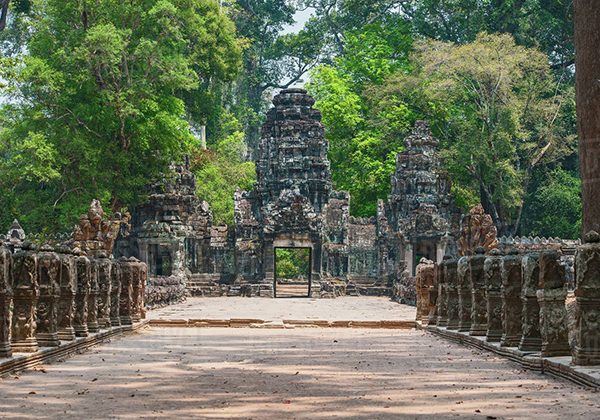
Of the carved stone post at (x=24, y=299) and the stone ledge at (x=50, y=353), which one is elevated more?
the carved stone post at (x=24, y=299)

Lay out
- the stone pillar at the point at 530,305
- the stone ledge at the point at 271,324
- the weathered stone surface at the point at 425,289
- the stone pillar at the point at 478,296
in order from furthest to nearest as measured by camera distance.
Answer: the stone ledge at the point at 271,324, the weathered stone surface at the point at 425,289, the stone pillar at the point at 478,296, the stone pillar at the point at 530,305

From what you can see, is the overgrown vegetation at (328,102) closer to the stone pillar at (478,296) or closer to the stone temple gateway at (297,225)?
the stone temple gateway at (297,225)

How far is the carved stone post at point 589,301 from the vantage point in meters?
11.9

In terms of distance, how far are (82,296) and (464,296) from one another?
6.71 meters

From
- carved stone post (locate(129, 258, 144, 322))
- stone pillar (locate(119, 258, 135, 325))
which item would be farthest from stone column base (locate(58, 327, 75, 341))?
carved stone post (locate(129, 258, 144, 322))

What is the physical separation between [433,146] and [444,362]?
3490 cm

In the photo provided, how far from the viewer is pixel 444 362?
1523cm

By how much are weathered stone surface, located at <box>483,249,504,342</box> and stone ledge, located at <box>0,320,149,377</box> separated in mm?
6308

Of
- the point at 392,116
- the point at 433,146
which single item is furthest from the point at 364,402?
the point at 392,116

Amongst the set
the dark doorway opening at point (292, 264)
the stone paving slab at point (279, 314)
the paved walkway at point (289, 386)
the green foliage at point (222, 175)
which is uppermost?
the green foliage at point (222, 175)

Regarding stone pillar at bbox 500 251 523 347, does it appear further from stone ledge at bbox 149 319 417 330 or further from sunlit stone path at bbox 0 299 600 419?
stone ledge at bbox 149 319 417 330

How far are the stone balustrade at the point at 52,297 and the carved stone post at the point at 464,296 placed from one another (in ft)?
20.9

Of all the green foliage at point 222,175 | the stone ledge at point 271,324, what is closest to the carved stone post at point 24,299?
the stone ledge at point 271,324

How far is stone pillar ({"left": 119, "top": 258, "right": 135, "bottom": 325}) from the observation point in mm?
22812
